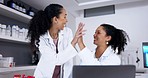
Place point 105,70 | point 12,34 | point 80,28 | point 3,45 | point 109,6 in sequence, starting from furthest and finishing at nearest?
point 109,6
point 3,45
point 12,34
point 80,28
point 105,70

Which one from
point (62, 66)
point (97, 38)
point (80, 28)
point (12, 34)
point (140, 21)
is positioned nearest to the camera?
point (80, 28)

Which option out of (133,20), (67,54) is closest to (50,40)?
(67,54)

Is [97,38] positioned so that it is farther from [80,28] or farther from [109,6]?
[109,6]

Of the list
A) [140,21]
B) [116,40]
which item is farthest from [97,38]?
[140,21]

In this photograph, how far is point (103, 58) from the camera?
1286mm

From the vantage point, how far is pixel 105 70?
19.4 inches

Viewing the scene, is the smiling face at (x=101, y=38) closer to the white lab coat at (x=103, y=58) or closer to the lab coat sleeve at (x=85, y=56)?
the white lab coat at (x=103, y=58)

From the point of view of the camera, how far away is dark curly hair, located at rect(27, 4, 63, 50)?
44.6 inches

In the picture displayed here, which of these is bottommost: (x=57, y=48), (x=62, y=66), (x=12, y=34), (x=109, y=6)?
(x=62, y=66)

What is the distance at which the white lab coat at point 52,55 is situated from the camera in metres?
0.96

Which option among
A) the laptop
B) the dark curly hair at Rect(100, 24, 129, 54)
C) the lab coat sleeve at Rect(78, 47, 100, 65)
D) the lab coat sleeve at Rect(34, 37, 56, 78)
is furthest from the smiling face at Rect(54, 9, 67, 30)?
the laptop

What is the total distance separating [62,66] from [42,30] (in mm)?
294

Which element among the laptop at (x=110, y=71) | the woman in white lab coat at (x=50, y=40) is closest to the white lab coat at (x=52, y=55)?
the woman in white lab coat at (x=50, y=40)

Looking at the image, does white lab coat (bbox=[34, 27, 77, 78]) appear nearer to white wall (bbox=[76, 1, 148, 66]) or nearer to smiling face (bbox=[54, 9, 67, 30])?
smiling face (bbox=[54, 9, 67, 30])
